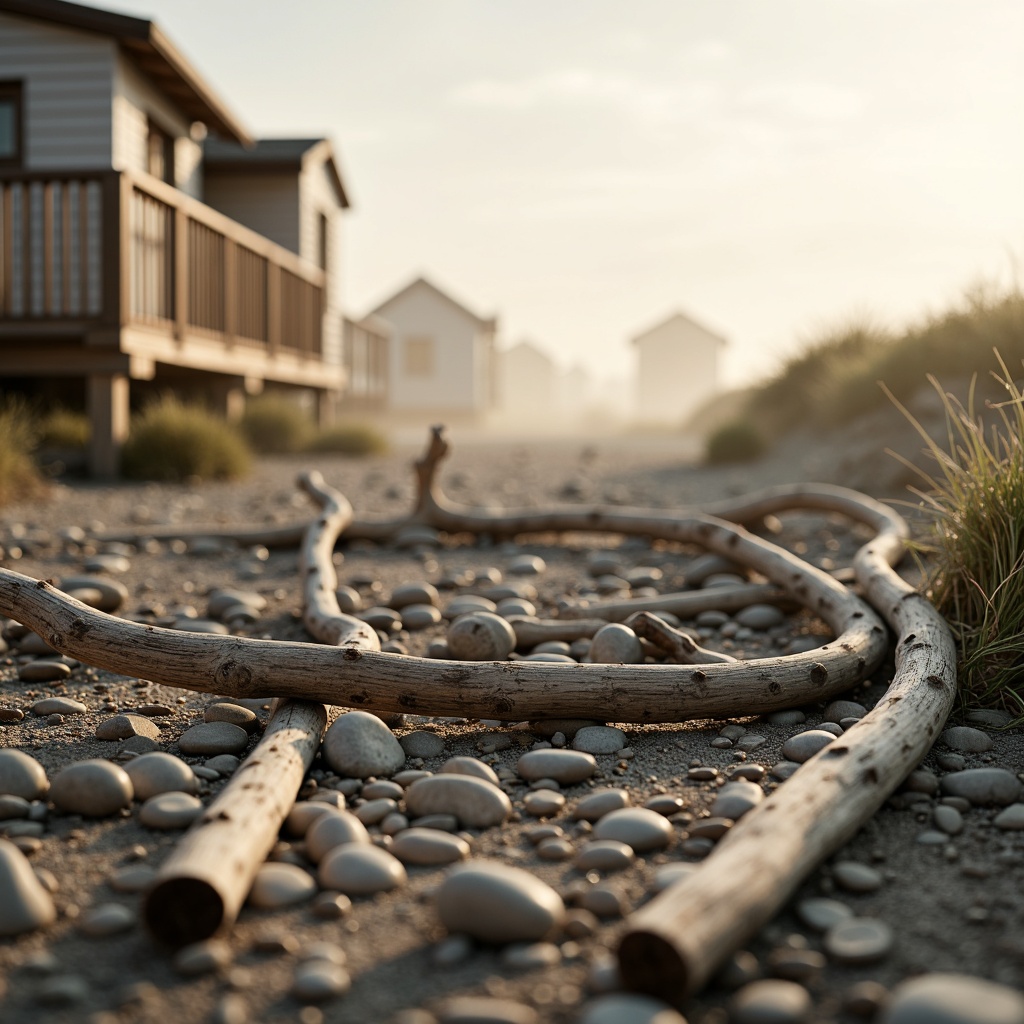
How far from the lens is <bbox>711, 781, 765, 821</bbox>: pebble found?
2.15 meters

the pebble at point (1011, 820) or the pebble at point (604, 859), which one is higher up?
the pebble at point (1011, 820)

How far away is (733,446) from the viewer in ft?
36.7

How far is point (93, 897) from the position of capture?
5.90 feet

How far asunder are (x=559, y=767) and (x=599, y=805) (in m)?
0.21

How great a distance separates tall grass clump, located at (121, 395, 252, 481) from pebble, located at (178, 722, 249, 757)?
6.09m

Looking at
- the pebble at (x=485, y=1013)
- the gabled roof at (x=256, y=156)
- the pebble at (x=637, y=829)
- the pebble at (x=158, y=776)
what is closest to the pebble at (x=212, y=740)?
the pebble at (x=158, y=776)

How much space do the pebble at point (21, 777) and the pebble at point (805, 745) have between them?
1744 mm

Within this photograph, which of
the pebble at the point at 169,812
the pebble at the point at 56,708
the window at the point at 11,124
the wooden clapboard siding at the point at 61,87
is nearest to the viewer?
the pebble at the point at 169,812

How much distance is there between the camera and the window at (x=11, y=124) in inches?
410

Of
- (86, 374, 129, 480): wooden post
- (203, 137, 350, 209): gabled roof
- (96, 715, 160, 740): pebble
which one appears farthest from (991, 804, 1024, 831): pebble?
(203, 137, 350, 209): gabled roof

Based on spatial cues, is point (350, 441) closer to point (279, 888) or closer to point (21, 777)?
point (21, 777)

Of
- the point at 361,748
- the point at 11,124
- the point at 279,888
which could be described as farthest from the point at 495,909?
the point at 11,124

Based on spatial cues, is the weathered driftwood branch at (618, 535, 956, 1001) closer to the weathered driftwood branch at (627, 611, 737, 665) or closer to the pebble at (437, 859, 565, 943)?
the pebble at (437, 859, 565, 943)

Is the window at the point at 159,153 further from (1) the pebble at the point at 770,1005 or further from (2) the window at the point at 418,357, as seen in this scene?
(2) the window at the point at 418,357
